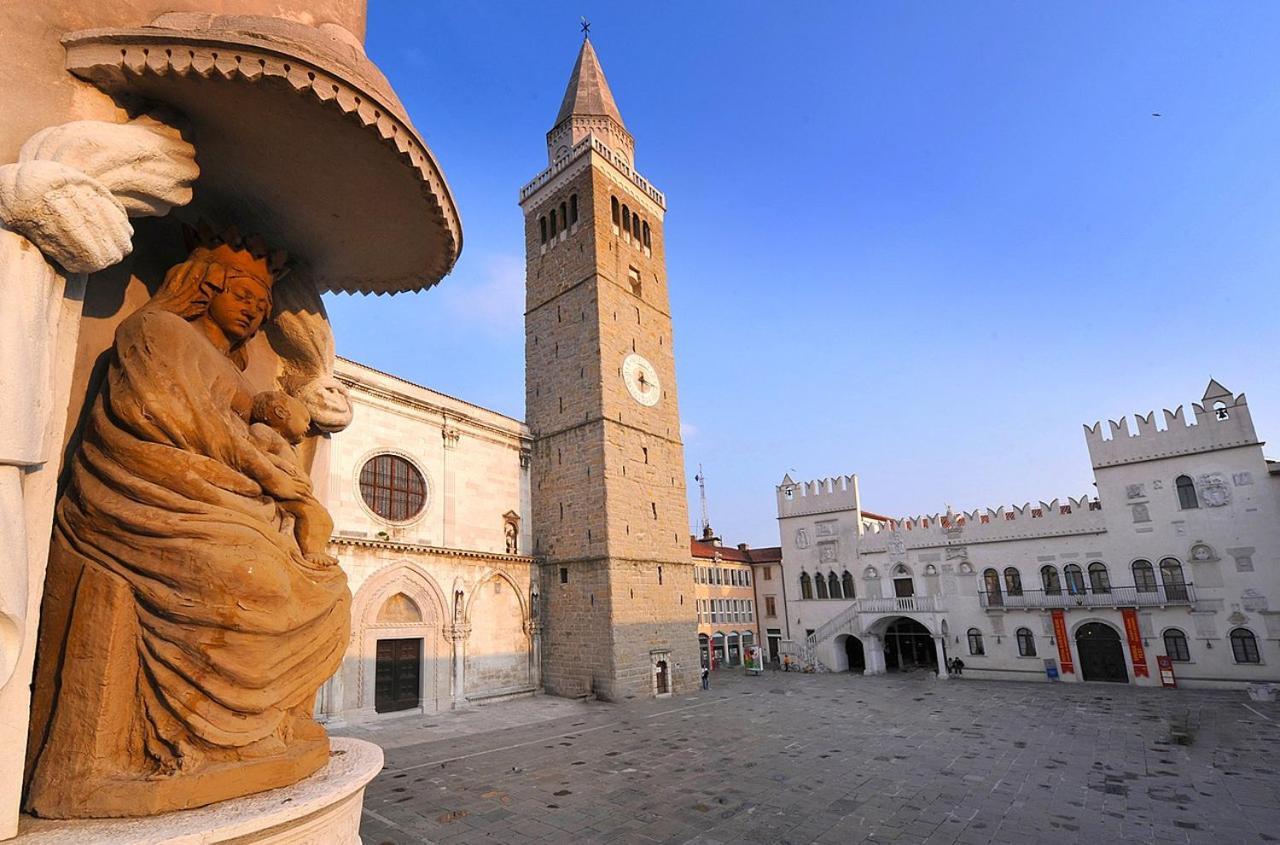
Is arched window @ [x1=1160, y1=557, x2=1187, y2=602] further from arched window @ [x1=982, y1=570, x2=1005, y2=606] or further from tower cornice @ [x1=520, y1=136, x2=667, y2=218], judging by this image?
tower cornice @ [x1=520, y1=136, x2=667, y2=218]

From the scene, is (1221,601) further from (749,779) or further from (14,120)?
(14,120)

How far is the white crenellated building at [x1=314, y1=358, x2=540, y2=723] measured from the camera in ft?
59.2

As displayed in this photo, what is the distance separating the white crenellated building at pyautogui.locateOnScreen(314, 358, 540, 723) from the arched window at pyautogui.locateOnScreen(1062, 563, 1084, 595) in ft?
77.7

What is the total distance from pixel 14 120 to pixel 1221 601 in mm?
34186

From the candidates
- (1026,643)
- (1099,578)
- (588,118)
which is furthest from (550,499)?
(1099,578)

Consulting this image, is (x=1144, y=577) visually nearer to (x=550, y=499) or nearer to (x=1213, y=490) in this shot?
(x=1213, y=490)

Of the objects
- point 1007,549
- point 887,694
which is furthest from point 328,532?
point 1007,549

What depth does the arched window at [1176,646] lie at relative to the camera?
2395 cm

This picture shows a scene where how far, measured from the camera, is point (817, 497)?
114 ft

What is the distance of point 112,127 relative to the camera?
2.84m

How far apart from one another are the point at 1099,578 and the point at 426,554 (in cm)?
2823

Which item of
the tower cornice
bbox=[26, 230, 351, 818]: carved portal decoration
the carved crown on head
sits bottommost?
bbox=[26, 230, 351, 818]: carved portal decoration

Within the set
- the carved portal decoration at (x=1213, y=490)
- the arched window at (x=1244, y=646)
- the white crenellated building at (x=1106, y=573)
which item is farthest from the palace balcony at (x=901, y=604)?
the carved portal decoration at (x=1213, y=490)

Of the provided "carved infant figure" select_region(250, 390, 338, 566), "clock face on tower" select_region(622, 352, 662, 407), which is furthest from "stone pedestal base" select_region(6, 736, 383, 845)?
"clock face on tower" select_region(622, 352, 662, 407)
